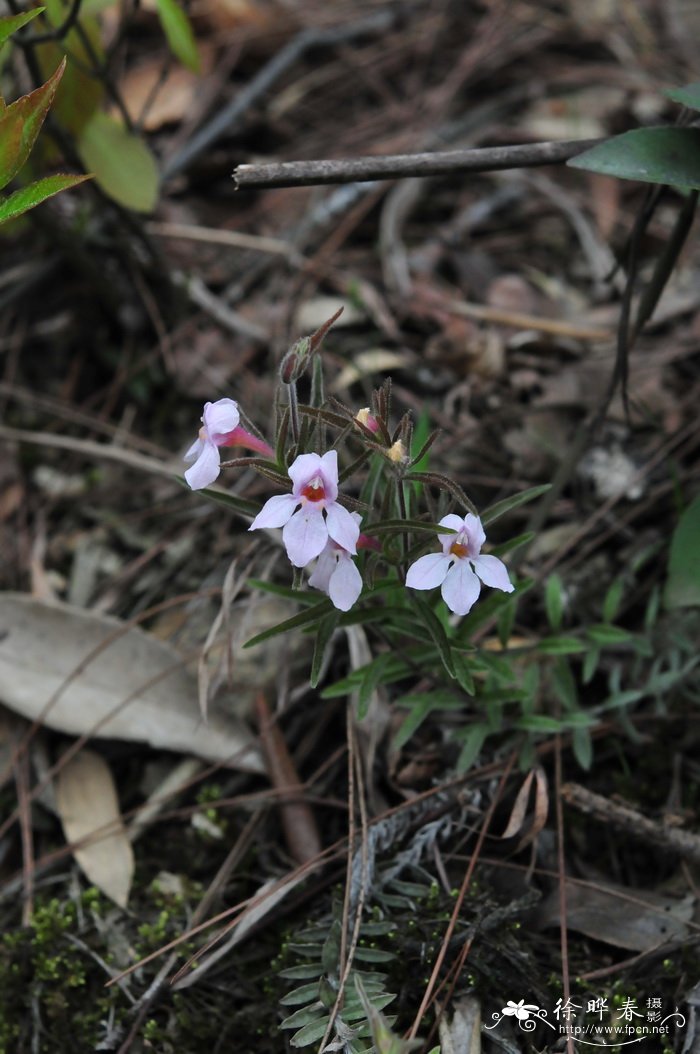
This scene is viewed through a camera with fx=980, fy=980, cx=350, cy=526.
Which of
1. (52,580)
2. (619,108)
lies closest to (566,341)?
(619,108)

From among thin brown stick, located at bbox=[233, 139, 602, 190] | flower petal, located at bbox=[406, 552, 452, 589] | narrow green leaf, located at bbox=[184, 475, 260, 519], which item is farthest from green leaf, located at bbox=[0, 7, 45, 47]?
flower petal, located at bbox=[406, 552, 452, 589]

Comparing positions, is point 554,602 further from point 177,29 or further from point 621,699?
point 177,29

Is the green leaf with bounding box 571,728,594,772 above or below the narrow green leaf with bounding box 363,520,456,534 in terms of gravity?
below

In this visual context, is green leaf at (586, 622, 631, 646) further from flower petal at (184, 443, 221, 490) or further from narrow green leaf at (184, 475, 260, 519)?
flower petal at (184, 443, 221, 490)

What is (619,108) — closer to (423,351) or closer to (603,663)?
(423,351)

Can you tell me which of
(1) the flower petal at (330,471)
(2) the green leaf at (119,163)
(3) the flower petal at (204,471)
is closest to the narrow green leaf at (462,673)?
(1) the flower petal at (330,471)

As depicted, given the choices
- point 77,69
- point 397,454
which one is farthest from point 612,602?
point 77,69
